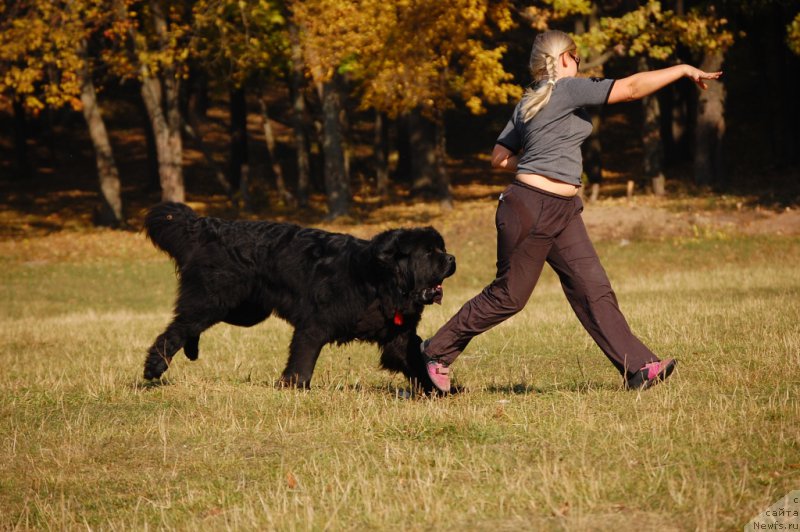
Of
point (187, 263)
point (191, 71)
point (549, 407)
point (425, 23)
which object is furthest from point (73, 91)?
point (549, 407)

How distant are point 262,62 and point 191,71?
10051mm

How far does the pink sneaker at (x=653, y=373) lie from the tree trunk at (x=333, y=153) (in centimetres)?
2125

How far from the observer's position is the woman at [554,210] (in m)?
6.44

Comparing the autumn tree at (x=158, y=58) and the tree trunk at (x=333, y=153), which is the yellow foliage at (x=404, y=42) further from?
the autumn tree at (x=158, y=58)

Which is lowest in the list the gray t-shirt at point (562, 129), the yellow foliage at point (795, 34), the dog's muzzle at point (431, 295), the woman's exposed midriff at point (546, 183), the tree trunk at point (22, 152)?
the tree trunk at point (22, 152)

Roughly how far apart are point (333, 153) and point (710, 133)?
10.5 meters

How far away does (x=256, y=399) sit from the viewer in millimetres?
7184

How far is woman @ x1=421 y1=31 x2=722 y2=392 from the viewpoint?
21.1 ft

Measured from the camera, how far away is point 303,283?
7.96 m

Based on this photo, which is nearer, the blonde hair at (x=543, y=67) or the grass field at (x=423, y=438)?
the grass field at (x=423, y=438)

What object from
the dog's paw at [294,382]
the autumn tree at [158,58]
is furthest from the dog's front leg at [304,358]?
the autumn tree at [158,58]

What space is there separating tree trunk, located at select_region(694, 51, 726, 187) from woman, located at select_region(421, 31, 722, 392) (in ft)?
71.1

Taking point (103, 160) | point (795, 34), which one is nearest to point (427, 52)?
point (795, 34)

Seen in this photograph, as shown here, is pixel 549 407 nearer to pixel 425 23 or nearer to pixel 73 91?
pixel 425 23
